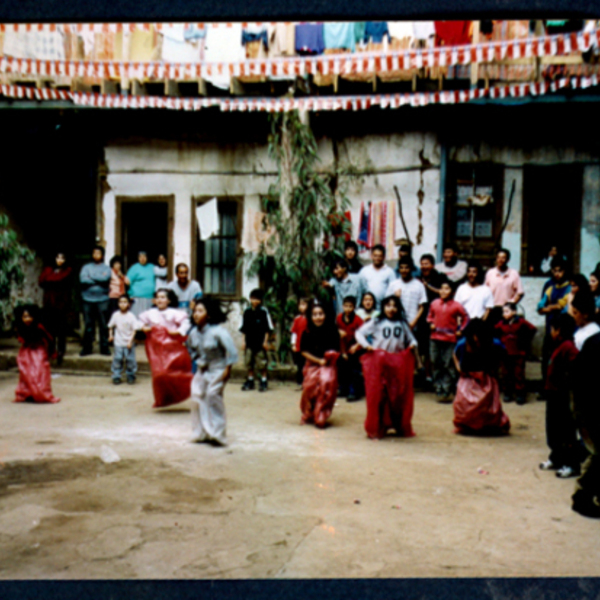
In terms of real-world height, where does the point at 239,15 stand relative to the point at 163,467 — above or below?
above

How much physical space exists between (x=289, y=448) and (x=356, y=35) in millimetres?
7070

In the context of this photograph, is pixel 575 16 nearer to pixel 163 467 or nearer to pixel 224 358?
pixel 163 467

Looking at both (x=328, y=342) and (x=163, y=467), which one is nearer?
(x=163, y=467)

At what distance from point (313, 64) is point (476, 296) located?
368cm

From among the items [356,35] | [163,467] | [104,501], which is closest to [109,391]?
[163,467]

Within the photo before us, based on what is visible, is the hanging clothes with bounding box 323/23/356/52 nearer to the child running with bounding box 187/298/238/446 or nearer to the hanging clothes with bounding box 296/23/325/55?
the hanging clothes with bounding box 296/23/325/55

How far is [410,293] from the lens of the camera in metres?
9.71

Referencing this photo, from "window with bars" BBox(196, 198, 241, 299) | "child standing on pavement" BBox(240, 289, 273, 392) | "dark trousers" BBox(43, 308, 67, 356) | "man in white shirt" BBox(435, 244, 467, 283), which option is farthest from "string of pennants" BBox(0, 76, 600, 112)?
"dark trousers" BBox(43, 308, 67, 356)

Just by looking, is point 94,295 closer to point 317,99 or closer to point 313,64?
point 317,99

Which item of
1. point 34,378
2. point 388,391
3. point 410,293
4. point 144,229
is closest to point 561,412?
A: point 388,391

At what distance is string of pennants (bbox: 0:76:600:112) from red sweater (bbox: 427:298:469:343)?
2.98 metres

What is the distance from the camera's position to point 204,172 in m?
13.0

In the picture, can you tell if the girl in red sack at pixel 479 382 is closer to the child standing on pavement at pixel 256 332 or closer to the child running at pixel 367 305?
the child running at pixel 367 305

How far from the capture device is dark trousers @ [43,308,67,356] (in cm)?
1114
